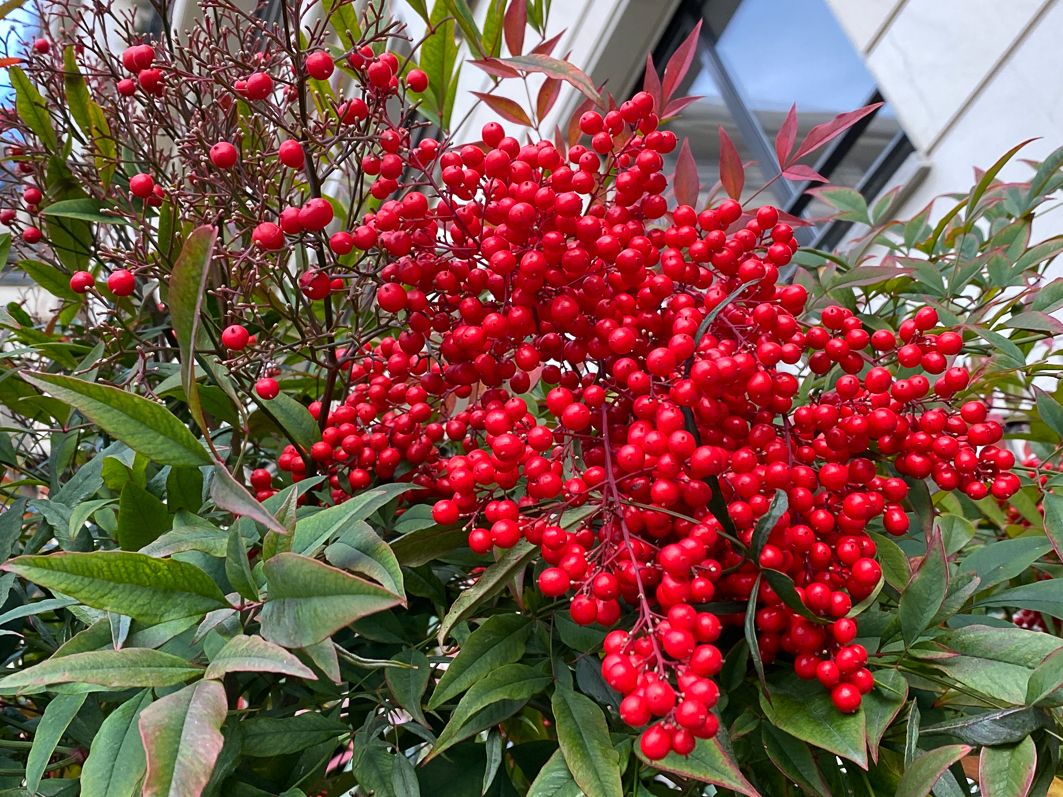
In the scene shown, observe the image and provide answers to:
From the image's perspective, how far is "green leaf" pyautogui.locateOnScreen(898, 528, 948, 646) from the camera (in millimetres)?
216

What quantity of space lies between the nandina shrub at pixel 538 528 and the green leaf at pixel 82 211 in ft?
0.12

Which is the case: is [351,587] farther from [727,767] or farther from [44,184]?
[44,184]

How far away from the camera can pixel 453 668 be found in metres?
0.23

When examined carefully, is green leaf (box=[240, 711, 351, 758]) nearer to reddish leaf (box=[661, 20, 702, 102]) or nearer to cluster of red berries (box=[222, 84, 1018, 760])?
cluster of red berries (box=[222, 84, 1018, 760])

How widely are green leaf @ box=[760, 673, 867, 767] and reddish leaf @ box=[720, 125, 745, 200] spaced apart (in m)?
0.22

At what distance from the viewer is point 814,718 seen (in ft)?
0.69

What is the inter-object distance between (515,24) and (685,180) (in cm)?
11

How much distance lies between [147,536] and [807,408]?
0.24m

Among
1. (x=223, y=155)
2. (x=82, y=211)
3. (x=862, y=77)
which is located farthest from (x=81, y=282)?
(x=862, y=77)

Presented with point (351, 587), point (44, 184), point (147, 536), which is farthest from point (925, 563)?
point (44, 184)

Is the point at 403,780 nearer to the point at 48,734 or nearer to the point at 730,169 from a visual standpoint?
the point at 48,734

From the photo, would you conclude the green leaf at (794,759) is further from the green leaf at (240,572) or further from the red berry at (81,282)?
the red berry at (81,282)

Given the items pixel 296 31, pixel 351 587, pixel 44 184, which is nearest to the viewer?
pixel 351 587

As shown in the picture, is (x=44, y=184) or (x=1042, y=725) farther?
(x=44, y=184)
